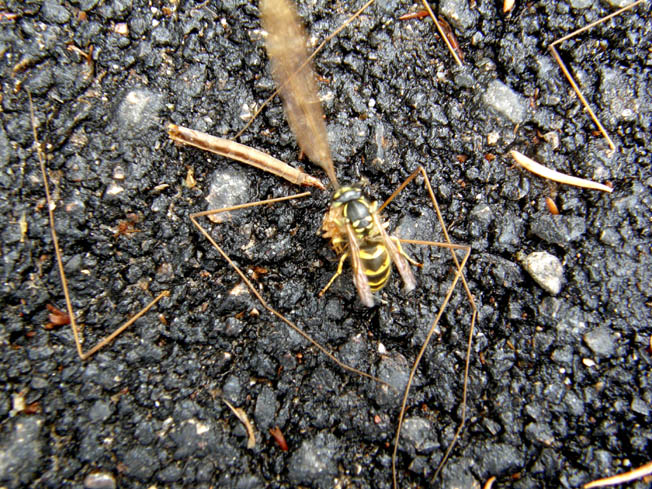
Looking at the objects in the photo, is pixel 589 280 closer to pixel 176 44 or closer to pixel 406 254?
pixel 406 254

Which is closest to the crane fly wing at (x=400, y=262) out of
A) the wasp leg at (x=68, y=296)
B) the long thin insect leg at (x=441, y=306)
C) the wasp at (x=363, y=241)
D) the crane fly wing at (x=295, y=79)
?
→ the wasp at (x=363, y=241)

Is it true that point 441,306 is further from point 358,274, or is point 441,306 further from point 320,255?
point 320,255

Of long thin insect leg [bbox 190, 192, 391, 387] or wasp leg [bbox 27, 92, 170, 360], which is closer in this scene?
wasp leg [bbox 27, 92, 170, 360]

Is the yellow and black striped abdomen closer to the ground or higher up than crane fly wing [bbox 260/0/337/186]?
closer to the ground

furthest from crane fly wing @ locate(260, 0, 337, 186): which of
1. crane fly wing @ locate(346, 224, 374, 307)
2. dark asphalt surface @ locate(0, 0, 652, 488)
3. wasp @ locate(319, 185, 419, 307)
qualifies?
crane fly wing @ locate(346, 224, 374, 307)

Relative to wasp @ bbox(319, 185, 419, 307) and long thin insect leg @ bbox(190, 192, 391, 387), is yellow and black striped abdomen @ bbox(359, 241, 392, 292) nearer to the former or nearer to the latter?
wasp @ bbox(319, 185, 419, 307)

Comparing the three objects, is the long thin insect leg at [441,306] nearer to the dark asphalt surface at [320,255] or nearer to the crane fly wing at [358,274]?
the dark asphalt surface at [320,255]
